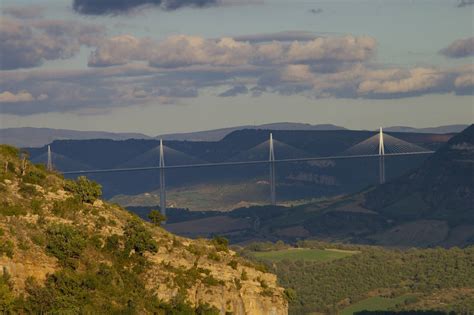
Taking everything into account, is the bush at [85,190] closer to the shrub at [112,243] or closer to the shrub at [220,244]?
the shrub at [112,243]

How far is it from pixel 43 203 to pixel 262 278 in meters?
9.19

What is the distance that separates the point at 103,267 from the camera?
51.6 metres

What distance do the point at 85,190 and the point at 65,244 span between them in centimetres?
540

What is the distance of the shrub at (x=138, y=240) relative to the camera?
5231 cm

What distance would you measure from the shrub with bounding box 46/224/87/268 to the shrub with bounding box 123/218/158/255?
1795 millimetres

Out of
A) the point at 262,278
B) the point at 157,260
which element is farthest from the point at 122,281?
the point at 262,278

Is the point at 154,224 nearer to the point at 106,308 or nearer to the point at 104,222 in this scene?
the point at 104,222

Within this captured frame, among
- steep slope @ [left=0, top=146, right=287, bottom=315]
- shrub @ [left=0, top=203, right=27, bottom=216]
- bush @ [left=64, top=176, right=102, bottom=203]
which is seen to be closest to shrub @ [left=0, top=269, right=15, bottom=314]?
steep slope @ [left=0, top=146, right=287, bottom=315]

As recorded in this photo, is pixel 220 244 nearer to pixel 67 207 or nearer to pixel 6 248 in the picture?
pixel 67 207

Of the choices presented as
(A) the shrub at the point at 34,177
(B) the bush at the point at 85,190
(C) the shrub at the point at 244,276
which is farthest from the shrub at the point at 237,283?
(A) the shrub at the point at 34,177

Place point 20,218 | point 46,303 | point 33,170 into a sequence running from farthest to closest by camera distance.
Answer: point 33,170 < point 20,218 < point 46,303

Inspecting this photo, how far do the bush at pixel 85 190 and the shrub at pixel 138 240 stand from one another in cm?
282

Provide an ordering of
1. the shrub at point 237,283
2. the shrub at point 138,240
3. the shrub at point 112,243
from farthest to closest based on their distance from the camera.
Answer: the shrub at point 112,243
the shrub at point 138,240
the shrub at point 237,283

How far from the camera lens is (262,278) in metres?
52.6
